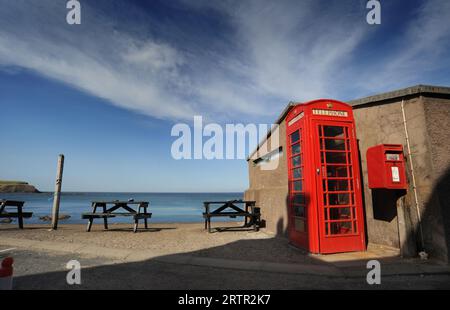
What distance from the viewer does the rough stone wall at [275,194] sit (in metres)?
7.14

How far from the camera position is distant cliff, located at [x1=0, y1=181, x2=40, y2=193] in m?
109

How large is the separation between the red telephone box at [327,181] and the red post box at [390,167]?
1.73ft

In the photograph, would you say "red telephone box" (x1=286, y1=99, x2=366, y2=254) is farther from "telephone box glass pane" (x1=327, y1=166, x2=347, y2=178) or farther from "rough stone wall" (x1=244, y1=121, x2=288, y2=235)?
"rough stone wall" (x1=244, y1=121, x2=288, y2=235)

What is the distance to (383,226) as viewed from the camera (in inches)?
198

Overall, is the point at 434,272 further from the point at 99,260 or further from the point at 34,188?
the point at 34,188

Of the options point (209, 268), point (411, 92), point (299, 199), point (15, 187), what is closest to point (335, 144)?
point (299, 199)

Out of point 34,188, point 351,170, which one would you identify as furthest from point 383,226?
point 34,188

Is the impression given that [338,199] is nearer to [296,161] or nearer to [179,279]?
[296,161]

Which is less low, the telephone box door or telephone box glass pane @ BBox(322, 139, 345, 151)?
telephone box glass pane @ BBox(322, 139, 345, 151)

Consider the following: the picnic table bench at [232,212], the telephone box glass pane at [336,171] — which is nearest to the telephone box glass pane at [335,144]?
the telephone box glass pane at [336,171]

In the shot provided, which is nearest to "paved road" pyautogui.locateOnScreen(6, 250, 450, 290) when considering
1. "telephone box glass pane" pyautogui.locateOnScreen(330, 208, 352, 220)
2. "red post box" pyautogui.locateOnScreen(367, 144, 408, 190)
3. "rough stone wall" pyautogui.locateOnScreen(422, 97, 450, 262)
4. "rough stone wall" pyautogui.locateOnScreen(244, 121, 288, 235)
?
"rough stone wall" pyautogui.locateOnScreen(422, 97, 450, 262)

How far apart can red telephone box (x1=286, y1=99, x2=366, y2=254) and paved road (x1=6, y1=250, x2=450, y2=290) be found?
143cm
